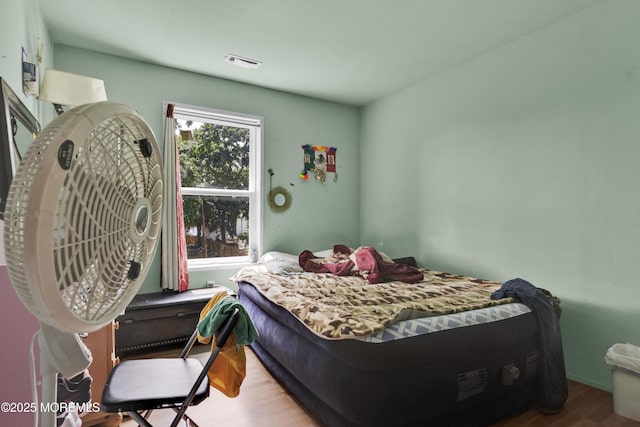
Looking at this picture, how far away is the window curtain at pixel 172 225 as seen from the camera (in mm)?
3113

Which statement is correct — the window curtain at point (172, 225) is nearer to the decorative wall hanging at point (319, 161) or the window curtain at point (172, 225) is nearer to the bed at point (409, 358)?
the bed at point (409, 358)

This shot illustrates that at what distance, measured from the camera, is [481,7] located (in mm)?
2242

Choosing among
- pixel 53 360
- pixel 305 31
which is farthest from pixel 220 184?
pixel 53 360

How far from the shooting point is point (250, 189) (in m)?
3.77

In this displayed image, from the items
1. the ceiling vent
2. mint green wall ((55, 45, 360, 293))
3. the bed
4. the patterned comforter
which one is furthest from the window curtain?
the bed

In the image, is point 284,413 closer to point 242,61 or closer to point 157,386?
point 157,386

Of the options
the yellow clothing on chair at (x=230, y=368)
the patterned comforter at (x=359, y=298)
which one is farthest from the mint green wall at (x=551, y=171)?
the yellow clothing on chair at (x=230, y=368)

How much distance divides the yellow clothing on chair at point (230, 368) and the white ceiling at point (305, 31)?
77.8 inches

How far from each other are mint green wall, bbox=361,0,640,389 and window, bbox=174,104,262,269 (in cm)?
181

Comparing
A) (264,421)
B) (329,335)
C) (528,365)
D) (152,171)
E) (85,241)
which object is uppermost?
(152,171)

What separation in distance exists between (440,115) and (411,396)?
8.74 feet

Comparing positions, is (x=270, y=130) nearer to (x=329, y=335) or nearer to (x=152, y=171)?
(x=329, y=335)

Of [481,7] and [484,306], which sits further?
[481,7]

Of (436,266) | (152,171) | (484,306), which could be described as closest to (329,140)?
(436,266)
